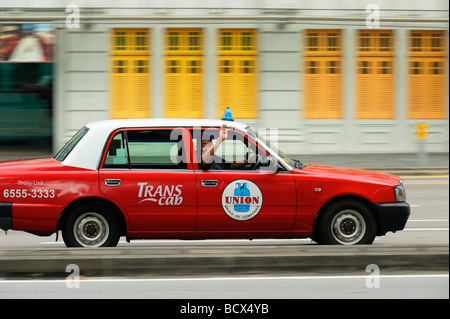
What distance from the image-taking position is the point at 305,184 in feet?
27.0

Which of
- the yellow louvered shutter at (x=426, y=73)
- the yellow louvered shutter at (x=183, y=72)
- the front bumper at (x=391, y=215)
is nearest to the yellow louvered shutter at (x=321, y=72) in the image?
the yellow louvered shutter at (x=426, y=73)

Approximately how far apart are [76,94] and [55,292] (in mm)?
16404

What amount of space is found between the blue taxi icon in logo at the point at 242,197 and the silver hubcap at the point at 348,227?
934 mm

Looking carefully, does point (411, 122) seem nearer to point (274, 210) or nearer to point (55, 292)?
point (274, 210)

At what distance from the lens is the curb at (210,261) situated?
6.68m

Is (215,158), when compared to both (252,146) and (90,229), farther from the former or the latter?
(90,229)

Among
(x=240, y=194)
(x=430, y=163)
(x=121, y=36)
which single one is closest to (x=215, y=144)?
(x=240, y=194)

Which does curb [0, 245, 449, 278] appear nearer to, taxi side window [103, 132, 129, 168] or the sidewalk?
taxi side window [103, 132, 129, 168]

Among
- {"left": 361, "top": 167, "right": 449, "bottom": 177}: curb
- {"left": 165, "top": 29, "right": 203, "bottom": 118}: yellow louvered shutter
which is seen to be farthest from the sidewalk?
{"left": 165, "top": 29, "right": 203, "bottom": 118}: yellow louvered shutter

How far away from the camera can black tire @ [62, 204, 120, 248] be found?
318 inches

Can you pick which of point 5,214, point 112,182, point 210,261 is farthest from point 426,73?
point 210,261

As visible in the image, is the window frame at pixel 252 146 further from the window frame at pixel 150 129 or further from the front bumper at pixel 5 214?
the front bumper at pixel 5 214

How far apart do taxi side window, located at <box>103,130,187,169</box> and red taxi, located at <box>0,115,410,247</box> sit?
0.01 meters

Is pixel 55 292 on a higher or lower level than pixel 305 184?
lower
